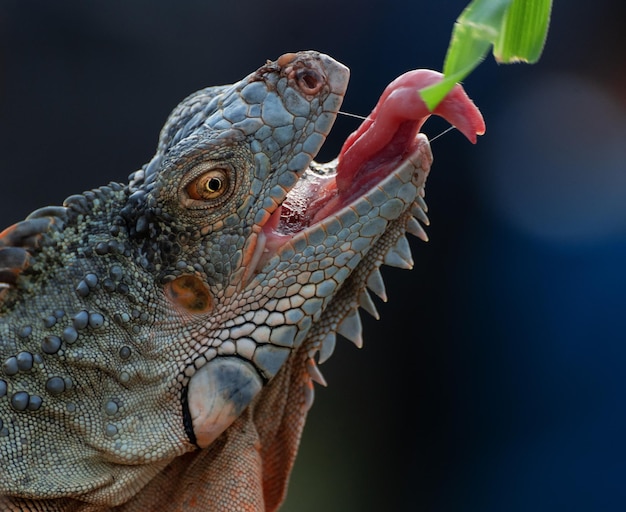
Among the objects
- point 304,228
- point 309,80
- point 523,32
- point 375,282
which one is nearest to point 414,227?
point 375,282

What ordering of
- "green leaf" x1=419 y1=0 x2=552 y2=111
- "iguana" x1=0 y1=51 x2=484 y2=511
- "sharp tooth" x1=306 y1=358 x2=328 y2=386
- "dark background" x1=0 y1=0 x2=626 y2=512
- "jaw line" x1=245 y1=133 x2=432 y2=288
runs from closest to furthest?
"green leaf" x1=419 y1=0 x2=552 y2=111 → "iguana" x1=0 y1=51 x2=484 y2=511 → "jaw line" x1=245 y1=133 x2=432 y2=288 → "sharp tooth" x1=306 y1=358 x2=328 y2=386 → "dark background" x1=0 y1=0 x2=626 y2=512

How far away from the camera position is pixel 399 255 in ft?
5.97

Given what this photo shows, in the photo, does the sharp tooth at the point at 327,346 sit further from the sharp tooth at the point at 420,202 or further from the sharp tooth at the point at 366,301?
the sharp tooth at the point at 420,202

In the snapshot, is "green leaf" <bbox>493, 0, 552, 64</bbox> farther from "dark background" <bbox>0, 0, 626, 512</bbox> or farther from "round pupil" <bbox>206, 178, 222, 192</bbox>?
"dark background" <bbox>0, 0, 626, 512</bbox>

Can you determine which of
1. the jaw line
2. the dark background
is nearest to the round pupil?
the jaw line

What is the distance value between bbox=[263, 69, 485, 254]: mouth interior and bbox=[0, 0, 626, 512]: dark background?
9.03ft

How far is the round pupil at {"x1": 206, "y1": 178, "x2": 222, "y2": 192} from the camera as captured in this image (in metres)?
1.74

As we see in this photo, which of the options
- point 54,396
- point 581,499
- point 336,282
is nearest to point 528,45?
point 336,282

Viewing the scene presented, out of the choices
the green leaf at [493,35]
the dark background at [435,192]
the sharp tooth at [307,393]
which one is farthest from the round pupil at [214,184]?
the dark background at [435,192]

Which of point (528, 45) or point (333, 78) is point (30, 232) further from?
point (528, 45)

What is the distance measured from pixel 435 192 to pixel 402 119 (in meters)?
3.12

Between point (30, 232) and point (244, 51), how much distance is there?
137 inches

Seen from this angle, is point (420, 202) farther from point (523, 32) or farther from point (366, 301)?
point (523, 32)

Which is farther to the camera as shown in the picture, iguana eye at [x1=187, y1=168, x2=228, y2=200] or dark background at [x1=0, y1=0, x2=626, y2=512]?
dark background at [x1=0, y1=0, x2=626, y2=512]
